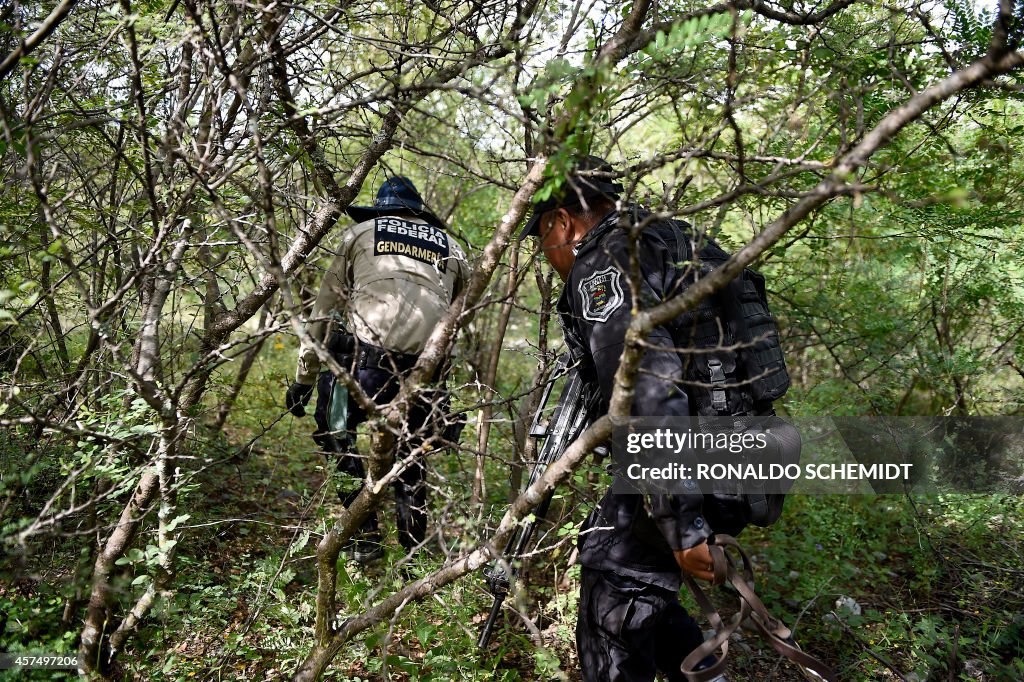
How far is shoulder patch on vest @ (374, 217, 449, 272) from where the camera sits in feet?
12.0

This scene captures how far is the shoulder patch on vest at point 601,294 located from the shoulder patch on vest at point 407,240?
58.6 inches

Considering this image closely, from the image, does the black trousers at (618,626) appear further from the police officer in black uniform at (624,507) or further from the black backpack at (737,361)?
the black backpack at (737,361)

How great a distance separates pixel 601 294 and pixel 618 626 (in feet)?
3.77

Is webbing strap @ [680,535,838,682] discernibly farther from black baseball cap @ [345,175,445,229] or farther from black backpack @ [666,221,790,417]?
black baseball cap @ [345,175,445,229]

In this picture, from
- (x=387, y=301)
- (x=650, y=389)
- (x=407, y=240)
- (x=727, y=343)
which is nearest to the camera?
(x=650, y=389)

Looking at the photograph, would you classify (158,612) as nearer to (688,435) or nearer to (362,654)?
(362,654)

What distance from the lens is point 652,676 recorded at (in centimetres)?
236

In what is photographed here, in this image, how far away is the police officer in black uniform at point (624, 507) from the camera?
2090 mm

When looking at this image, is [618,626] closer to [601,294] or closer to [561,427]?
[561,427]

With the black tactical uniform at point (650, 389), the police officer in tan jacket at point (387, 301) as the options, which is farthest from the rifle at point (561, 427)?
the police officer in tan jacket at point (387, 301)

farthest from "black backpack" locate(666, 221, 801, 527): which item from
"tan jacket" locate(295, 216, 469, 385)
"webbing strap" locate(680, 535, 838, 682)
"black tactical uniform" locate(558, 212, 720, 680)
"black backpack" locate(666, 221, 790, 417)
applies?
"tan jacket" locate(295, 216, 469, 385)

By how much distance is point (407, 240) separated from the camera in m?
3.73

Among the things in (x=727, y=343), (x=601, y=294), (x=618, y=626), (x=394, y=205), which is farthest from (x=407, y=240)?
(x=618, y=626)

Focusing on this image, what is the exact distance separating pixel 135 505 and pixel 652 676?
76.8 inches
